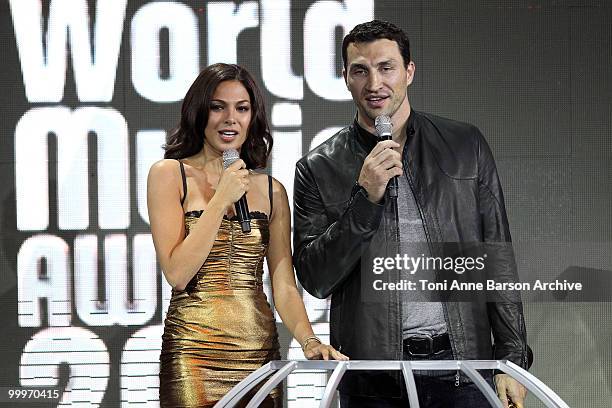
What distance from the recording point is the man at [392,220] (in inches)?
92.4

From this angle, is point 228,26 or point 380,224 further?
point 228,26

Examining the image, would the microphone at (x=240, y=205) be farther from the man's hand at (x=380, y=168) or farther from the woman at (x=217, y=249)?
the man's hand at (x=380, y=168)

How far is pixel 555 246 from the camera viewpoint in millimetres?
3826

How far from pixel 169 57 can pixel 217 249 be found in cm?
155

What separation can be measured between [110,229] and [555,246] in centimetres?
178

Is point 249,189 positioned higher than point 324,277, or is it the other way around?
point 249,189

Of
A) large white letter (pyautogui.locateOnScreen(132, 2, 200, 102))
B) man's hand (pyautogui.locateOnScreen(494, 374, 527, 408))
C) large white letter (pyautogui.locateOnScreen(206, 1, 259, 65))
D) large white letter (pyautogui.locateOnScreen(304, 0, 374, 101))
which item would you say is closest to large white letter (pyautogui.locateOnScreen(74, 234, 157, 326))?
large white letter (pyautogui.locateOnScreen(132, 2, 200, 102))

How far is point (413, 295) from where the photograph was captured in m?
2.62

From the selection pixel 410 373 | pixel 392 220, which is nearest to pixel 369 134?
pixel 392 220

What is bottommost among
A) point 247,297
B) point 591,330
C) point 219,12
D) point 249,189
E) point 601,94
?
point 591,330

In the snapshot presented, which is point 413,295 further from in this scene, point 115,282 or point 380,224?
point 115,282

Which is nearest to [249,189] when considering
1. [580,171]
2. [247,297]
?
[247,297]

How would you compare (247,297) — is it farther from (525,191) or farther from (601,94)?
(601,94)

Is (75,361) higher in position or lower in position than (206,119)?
lower
